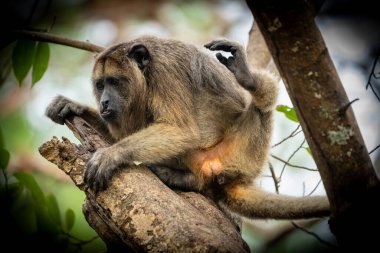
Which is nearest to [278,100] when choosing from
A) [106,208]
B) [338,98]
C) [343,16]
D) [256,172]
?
[256,172]

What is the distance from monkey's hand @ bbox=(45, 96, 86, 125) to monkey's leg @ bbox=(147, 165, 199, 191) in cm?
124

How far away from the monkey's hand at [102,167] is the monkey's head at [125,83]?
0.80m

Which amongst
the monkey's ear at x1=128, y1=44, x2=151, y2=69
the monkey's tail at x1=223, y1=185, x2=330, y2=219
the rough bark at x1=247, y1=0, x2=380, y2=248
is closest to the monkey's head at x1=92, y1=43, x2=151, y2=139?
the monkey's ear at x1=128, y1=44, x2=151, y2=69

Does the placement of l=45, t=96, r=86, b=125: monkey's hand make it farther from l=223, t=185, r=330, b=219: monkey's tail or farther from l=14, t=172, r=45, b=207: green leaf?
l=223, t=185, r=330, b=219: monkey's tail

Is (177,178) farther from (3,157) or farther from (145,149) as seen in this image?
(3,157)

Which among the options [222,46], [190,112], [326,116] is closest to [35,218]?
[190,112]

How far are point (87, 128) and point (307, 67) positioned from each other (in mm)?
2590

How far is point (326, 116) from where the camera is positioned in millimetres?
2756

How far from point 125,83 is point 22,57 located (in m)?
1.15

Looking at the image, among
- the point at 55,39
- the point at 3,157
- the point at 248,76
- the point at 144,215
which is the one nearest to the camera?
the point at 144,215

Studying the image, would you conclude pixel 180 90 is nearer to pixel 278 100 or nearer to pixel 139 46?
pixel 139 46

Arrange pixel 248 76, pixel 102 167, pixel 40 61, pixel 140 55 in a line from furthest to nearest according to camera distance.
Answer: pixel 140 55 → pixel 40 61 → pixel 248 76 → pixel 102 167

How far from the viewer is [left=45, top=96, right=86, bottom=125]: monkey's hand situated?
4.89 metres

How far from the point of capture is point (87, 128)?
4453 millimetres
